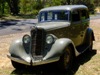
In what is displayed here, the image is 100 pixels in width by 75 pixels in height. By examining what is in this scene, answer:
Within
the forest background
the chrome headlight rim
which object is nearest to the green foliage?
the forest background

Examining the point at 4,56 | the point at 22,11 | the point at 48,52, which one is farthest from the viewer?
the point at 22,11

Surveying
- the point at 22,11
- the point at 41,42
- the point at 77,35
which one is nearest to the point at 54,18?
the point at 77,35

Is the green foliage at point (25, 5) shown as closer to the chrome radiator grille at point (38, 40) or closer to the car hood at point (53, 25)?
the car hood at point (53, 25)

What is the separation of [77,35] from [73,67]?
151 centimetres

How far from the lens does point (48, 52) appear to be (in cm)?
669

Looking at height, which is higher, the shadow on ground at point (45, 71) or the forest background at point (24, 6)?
the shadow on ground at point (45, 71)

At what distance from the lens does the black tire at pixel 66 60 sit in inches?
265

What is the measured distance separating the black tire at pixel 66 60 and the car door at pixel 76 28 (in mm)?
1060

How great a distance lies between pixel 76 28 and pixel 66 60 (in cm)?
186

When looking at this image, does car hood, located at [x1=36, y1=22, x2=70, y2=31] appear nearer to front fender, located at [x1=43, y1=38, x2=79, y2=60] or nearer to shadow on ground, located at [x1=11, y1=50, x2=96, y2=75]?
front fender, located at [x1=43, y1=38, x2=79, y2=60]

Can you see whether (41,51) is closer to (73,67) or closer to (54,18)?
(73,67)

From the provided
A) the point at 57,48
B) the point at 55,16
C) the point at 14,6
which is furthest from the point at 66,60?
the point at 14,6

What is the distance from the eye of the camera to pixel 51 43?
6797 mm

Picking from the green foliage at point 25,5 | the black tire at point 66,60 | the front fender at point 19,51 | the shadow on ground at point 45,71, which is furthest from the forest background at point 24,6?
the black tire at point 66,60
